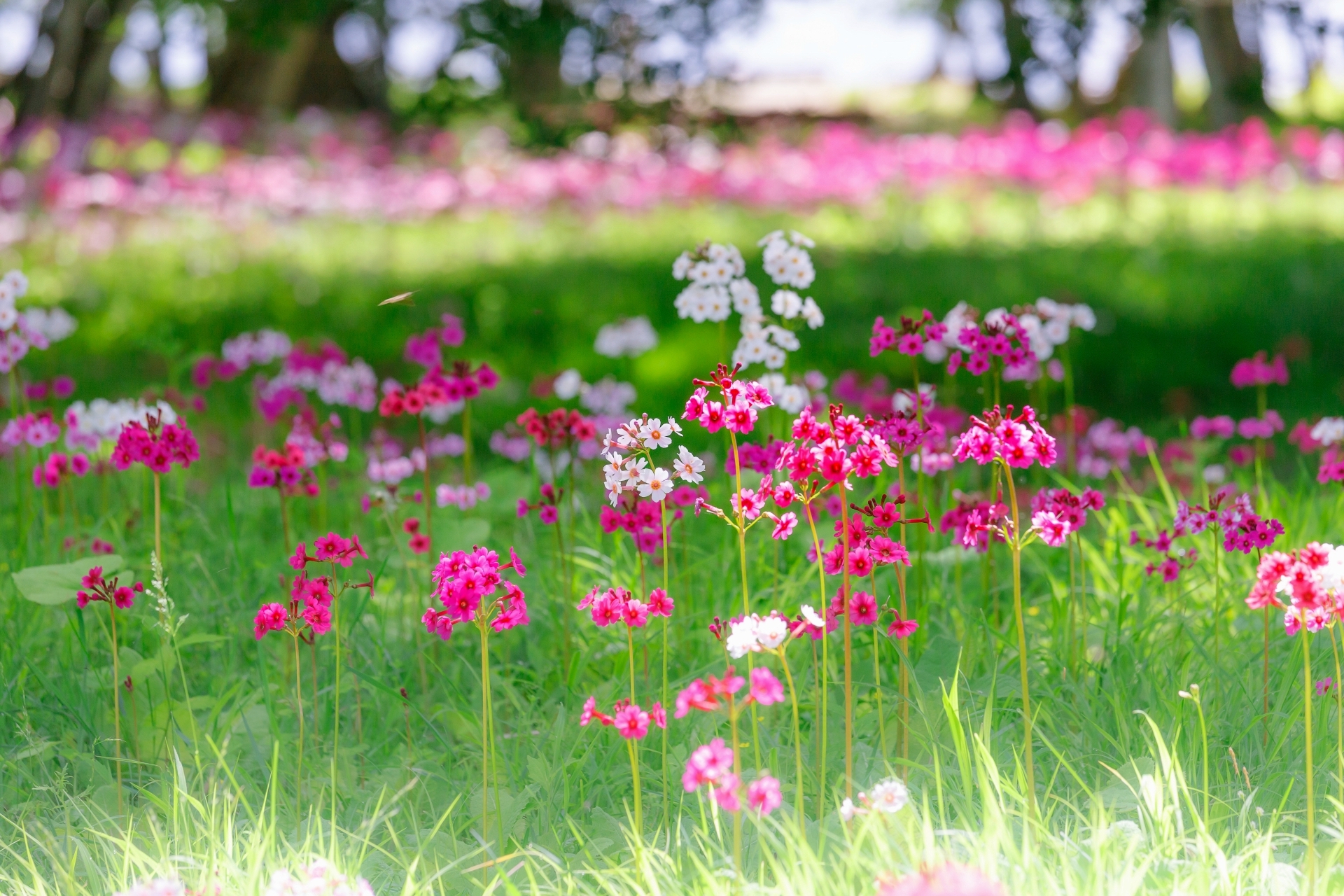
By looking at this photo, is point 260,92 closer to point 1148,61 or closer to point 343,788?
point 1148,61

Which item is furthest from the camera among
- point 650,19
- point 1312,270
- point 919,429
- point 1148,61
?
point 1148,61

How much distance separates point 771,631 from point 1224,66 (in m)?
18.4

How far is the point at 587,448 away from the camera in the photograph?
4137 mm

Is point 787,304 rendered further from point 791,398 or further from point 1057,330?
point 1057,330

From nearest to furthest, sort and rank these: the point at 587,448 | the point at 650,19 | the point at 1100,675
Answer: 1. the point at 1100,675
2. the point at 587,448
3. the point at 650,19

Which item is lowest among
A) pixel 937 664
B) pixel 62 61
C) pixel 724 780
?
pixel 937 664

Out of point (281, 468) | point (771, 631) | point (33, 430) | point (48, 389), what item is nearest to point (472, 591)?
point (771, 631)

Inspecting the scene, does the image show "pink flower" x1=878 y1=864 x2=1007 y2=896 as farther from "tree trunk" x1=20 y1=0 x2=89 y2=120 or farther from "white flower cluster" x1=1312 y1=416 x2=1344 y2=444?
"tree trunk" x1=20 y1=0 x2=89 y2=120

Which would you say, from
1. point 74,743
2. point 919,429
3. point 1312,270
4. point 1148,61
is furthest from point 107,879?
point 1148,61

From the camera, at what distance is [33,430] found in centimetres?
372

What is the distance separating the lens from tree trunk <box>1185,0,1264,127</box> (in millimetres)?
14484

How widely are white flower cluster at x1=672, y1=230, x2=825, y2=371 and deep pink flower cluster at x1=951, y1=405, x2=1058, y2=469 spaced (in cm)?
95

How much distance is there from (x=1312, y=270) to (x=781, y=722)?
7.39 meters

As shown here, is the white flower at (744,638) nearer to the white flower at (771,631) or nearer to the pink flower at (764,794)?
the white flower at (771,631)
